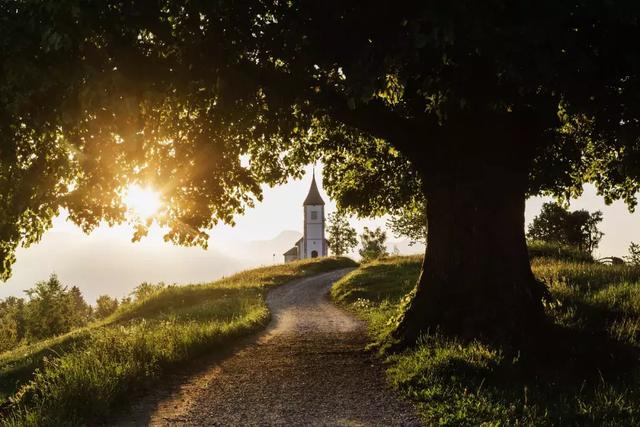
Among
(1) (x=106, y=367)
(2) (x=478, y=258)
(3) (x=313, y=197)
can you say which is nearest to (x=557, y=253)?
(2) (x=478, y=258)

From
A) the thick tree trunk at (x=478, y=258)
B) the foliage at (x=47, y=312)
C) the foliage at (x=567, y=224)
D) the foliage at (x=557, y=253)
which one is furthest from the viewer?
the foliage at (x=567, y=224)

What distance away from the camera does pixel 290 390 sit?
8.60 metres

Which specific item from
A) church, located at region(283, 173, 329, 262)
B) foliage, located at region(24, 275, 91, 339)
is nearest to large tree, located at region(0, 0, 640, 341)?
foliage, located at region(24, 275, 91, 339)

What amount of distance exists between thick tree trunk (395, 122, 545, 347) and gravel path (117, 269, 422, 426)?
1.84 meters

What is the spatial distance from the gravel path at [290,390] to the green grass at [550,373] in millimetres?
582

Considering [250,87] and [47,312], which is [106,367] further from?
[47,312]

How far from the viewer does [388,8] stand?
7.50 m

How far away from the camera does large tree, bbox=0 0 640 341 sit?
6.76 meters

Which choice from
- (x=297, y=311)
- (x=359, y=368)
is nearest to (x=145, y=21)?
(x=359, y=368)

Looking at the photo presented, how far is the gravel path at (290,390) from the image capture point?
724 centimetres

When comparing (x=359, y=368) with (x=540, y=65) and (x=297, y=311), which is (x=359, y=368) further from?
(x=297, y=311)

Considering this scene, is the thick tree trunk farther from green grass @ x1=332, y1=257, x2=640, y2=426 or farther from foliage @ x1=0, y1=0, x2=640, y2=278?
green grass @ x1=332, y1=257, x2=640, y2=426

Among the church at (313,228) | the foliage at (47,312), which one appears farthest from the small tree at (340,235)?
the foliage at (47,312)

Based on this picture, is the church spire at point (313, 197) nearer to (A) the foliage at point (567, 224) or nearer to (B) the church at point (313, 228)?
(B) the church at point (313, 228)
